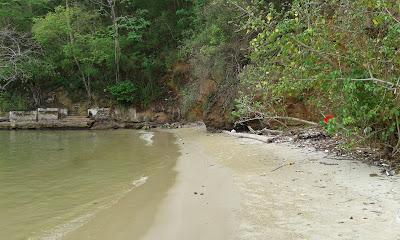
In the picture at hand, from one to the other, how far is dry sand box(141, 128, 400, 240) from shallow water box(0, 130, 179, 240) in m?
0.47

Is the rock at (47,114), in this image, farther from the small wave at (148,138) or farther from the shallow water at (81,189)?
the shallow water at (81,189)

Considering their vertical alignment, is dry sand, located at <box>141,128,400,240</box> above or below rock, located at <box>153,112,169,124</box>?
below

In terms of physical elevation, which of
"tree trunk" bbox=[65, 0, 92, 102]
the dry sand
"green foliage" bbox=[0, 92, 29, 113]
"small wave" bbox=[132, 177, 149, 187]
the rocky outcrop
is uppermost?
"tree trunk" bbox=[65, 0, 92, 102]

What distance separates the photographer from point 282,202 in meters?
4.99

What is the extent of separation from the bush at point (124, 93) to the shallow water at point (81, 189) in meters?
10.6

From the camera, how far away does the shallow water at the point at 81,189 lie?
496 centimetres

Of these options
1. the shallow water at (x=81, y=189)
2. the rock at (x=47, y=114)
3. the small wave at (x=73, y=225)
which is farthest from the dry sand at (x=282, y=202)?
the rock at (x=47, y=114)

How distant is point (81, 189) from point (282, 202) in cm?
374

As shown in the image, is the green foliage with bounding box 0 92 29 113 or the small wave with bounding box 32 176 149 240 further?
the green foliage with bounding box 0 92 29 113

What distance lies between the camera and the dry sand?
13.3 feet

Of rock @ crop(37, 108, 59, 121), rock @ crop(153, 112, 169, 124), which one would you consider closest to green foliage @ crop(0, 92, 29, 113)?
rock @ crop(37, 108, 59, 121)

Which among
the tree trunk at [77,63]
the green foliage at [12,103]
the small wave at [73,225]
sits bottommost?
the small wave at [73,225]

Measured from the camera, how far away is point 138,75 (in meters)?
24.7

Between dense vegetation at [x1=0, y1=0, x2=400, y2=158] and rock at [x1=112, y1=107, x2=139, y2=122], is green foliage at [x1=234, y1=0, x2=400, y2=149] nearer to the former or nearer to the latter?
dense vegetation at [x1=0, y1=0, x2=400, y2=158]
